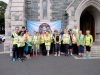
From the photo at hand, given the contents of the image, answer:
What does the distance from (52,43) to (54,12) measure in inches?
114

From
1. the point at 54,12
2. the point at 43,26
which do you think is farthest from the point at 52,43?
the point at 54,12

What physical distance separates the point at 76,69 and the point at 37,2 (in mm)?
7428

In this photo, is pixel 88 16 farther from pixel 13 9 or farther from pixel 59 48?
pixel 13 9

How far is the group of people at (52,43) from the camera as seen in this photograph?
982cm

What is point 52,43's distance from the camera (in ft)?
38.7

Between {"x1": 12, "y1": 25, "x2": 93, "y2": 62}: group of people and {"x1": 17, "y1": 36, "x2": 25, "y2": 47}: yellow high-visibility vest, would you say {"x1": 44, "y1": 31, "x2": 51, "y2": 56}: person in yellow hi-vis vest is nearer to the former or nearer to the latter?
{"x1": 12, "y1": 25, "x2": 93, "y2": 62}: group of people

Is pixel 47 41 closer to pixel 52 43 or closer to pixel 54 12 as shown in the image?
pixel 52 43

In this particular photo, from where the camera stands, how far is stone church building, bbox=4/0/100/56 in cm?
1166

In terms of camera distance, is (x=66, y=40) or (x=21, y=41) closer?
(x=21, y=41)

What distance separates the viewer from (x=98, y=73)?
6867 millimetres

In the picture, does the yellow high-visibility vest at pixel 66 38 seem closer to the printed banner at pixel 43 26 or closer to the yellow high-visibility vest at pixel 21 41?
the printed banner at pixel 43 26

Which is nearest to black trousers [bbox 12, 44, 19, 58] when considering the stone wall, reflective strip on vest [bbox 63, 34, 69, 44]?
reflective strip on vest [bbox 63, 34, 69, 44]

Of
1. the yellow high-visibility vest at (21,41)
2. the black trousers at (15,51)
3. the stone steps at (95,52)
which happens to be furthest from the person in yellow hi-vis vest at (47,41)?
the stone steps at (95,52)

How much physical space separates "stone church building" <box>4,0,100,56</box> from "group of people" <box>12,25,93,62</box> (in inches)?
48.7
